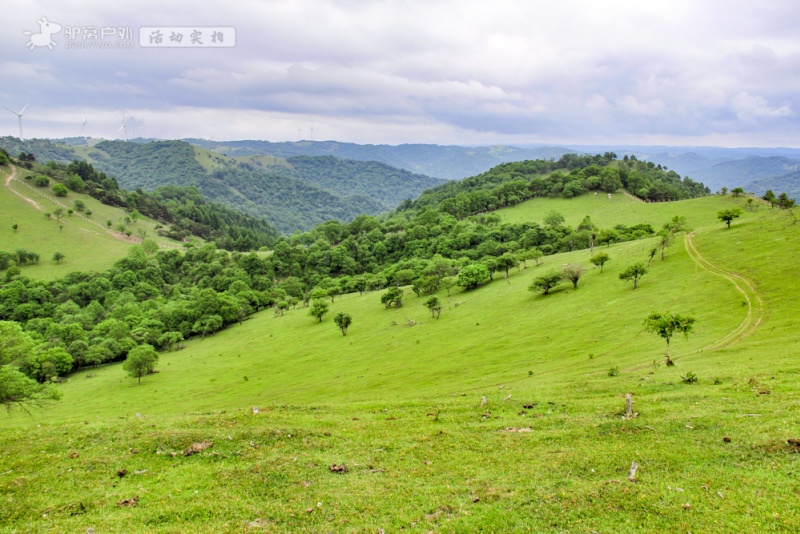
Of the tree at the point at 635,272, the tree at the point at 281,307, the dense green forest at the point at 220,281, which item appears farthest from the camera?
the tree at the point at 281,307

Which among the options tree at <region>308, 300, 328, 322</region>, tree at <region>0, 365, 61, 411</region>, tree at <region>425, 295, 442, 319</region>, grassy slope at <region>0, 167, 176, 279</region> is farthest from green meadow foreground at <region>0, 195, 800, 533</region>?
grassy slope at <region>0, 167, 176, 279</region>

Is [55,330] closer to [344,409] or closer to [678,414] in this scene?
[344,409]

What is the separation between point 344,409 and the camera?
31.8 metres

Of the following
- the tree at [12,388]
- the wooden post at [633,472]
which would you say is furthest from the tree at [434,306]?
the wooden post at [633,472]

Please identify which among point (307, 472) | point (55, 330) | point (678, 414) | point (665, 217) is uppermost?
point (665, 217)

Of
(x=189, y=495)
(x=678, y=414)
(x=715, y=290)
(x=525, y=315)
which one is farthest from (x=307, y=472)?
(x=715, y=290)

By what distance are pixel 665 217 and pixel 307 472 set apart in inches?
6733

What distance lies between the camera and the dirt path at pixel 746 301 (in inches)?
1724

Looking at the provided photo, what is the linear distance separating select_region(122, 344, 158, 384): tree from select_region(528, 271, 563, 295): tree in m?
75.2

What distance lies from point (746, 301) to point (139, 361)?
9773cm

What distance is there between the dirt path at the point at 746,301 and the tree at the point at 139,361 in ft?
287

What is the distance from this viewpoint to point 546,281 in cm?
8300

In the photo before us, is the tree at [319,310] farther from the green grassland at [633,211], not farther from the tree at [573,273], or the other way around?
the green grassland at [633,211]

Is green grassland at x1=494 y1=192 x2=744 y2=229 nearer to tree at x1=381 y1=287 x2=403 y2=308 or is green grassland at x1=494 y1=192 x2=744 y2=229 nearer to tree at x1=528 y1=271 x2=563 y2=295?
tree at x1=528 y1=271 x2=563 y2=295
